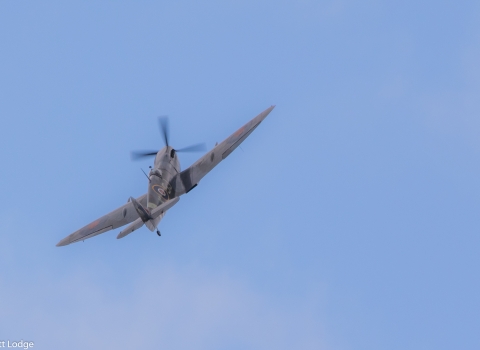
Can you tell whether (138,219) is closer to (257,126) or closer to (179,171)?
(179,171)

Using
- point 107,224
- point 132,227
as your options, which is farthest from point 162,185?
point 107,224

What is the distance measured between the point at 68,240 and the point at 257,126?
16.2 metres

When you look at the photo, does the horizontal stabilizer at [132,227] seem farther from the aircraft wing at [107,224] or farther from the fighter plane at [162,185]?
the aircraft wing at [107,224]

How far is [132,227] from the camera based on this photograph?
160ft

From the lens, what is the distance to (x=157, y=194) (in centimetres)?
4994

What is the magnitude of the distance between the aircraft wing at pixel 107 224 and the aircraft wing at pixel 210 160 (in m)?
3.01

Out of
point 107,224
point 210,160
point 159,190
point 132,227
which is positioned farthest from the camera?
point 107,224

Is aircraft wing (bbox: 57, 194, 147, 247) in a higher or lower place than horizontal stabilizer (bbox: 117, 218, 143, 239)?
higher

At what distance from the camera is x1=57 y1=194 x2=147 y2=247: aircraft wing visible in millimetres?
53469

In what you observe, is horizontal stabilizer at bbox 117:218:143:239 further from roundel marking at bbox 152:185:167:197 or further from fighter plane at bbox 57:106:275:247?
roundel marking at bbox 152:185:167:197

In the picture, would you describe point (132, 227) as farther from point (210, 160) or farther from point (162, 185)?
point (210, 160)

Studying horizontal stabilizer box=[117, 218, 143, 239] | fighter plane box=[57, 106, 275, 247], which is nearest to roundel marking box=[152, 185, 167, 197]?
fighter plane box=[57, 106, 275, 247]

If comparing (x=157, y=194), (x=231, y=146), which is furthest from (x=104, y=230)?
(x=231, y=146)

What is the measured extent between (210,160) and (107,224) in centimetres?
884
